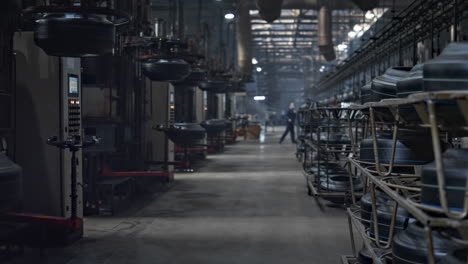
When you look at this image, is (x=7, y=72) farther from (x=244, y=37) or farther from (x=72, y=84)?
(x=244, y=37)

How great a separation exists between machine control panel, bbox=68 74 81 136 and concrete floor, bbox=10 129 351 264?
1.02 m

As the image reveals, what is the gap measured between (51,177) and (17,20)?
1.46m

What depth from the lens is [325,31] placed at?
47.2ft

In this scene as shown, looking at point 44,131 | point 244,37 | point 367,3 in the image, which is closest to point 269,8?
point 367,3

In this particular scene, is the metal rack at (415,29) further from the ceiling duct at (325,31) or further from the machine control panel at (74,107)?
the machine control panel at (74,107)

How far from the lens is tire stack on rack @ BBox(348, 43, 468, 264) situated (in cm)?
162

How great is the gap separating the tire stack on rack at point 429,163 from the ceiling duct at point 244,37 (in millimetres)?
12093

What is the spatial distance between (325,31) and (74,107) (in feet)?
34.9

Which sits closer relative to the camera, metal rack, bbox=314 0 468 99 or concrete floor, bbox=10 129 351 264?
metal rack, bbox=314 0 468 99

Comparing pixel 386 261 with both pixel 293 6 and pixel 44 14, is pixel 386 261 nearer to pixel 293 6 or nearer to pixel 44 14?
pixel 44 14

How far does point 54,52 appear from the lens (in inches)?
153

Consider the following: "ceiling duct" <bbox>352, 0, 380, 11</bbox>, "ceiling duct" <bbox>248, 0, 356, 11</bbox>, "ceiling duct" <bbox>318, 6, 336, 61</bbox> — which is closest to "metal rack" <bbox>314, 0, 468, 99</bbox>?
"ceiling duct" <bbox>352, 0, 380, 11</bbox>

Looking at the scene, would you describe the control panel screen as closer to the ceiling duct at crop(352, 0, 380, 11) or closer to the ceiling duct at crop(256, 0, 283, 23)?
the ceiling duct at crop(352, 0, 380, 11)

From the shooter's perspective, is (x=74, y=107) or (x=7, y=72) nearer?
(x=7, y=72)
